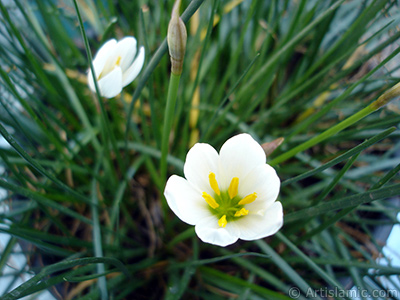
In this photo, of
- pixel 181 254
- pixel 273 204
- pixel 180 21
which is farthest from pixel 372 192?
pixel 181 254

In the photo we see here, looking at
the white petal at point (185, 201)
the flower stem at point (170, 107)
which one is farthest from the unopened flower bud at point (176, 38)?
the white petal at point (185, 201)

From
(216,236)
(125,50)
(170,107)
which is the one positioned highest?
(125,50)

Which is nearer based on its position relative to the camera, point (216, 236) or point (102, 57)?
point (216, 236)

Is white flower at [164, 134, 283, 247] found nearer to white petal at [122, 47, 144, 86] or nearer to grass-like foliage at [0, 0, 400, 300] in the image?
grass-like foliage at [0, 0, 400, 300]

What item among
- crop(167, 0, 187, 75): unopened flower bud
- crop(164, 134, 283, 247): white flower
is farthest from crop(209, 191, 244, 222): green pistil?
crop(167, 0, 187, 75): unopened flower bud

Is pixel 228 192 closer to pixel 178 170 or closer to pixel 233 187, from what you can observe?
pixel 233 187

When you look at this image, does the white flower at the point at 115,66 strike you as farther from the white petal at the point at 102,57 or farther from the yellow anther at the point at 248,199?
the yellow anther at the point at 248,199

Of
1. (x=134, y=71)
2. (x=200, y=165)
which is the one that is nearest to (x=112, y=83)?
(x=134, y=71)
